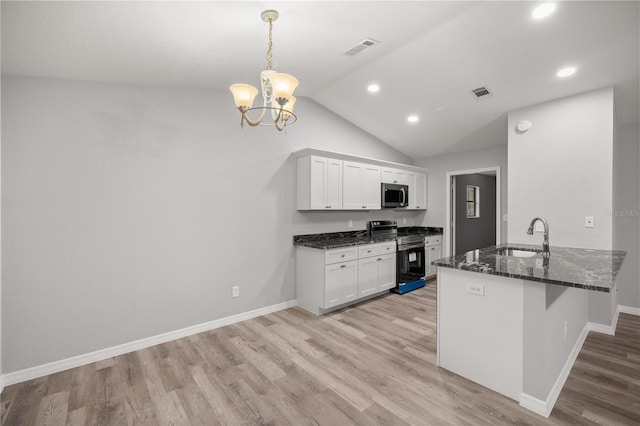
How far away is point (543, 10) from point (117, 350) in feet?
15.4

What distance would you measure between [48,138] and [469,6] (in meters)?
3.66

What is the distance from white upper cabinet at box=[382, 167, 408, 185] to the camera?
4953 millimetres

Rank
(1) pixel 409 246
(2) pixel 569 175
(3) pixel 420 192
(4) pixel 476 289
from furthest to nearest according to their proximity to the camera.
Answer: (3) pixel 420 192 < (1) pixel 409 246 < (2) pixel 569 175 < (4) pixel 476 289

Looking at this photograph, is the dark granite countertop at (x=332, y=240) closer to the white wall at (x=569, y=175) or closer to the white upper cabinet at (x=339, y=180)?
the white upper cabinet at (x=339, y=180)

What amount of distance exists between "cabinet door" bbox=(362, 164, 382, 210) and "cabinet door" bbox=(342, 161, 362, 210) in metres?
0.09

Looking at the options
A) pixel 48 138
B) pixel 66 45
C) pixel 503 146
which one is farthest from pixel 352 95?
pixel 48 138

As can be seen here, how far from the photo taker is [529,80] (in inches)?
123

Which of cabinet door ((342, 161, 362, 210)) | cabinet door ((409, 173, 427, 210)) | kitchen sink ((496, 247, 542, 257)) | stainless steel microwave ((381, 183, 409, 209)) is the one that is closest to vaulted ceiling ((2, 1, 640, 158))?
cabinet door ((342, 161, 362, 210))

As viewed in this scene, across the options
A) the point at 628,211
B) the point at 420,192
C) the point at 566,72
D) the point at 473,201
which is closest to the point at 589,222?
the point at 628,211

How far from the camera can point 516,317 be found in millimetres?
1999

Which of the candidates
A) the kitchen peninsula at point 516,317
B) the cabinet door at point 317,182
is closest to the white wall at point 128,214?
the cabinet door at point 317,182

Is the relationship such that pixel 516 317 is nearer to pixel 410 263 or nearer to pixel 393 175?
pixel 410 263

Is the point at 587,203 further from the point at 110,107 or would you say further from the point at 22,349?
the point at 22,349

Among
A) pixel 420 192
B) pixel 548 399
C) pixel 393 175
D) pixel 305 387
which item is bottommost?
pixel 305 387
